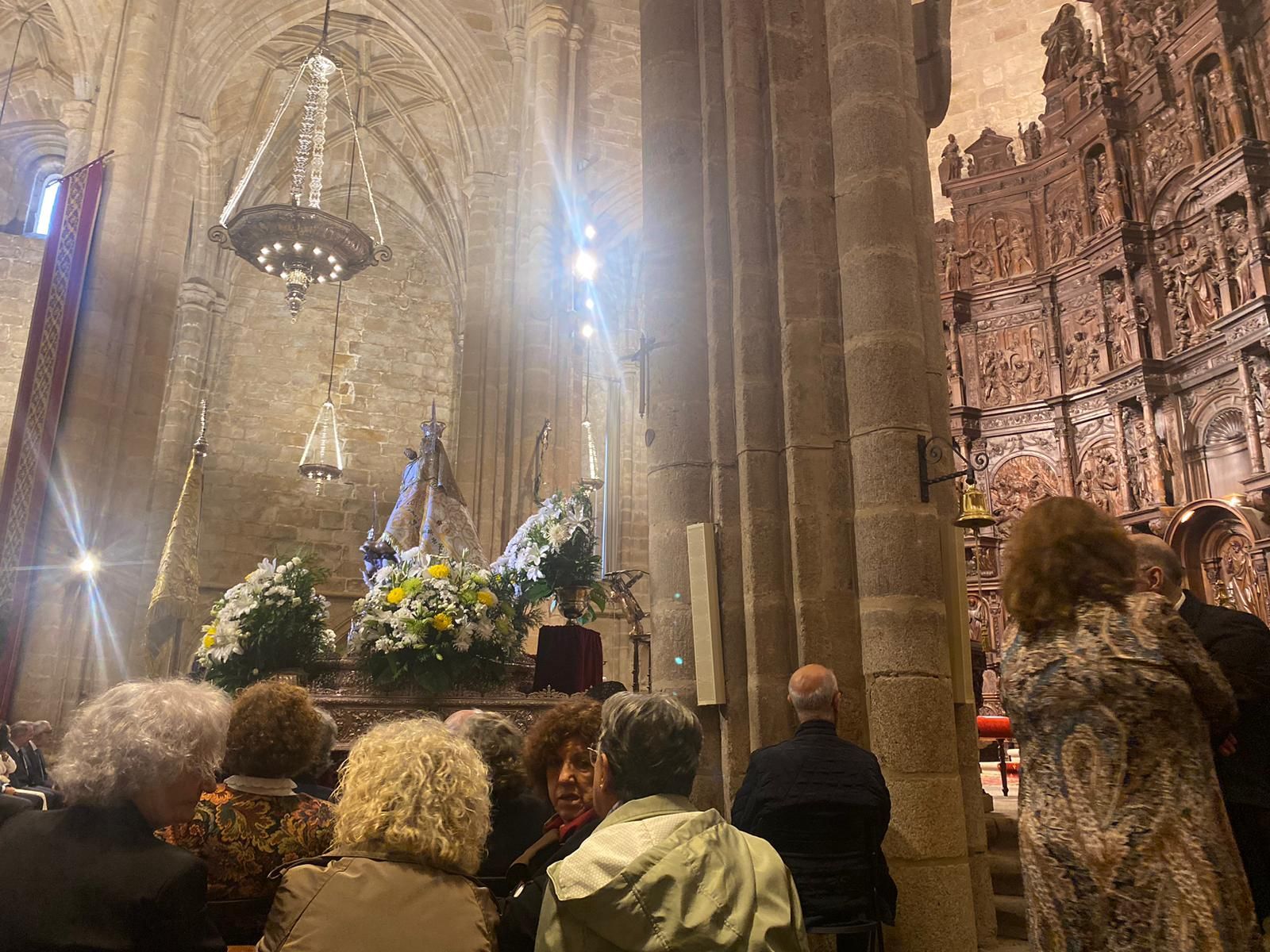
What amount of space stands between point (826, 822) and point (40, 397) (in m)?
9.77

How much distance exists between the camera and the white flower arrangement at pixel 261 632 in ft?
17.5

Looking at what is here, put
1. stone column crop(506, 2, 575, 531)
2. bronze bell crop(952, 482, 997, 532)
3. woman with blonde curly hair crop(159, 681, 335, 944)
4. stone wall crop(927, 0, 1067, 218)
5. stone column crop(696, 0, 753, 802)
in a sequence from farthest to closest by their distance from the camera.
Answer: stone wall crop(927, 0, 1067, 218) < stone column crop(506, 2, 575, 531) < bronze bell crop(952, 482, 997, 532) < stone column crop(696, 0, 753, 802) < woman with blonde curly hair crop(159, 681, 335, 944)

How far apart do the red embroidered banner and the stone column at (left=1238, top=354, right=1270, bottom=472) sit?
12412 mm

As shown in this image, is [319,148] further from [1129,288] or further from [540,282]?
[1129,288]

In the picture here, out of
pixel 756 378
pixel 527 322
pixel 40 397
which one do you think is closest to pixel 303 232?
pixel 40 397

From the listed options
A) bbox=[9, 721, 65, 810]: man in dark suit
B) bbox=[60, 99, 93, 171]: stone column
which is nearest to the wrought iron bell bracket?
bbox=[9, 721, 65, 810]: man in dark suit

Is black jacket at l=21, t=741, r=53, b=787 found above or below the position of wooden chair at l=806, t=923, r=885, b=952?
above

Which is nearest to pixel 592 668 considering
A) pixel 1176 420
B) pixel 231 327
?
pixel 1176 420

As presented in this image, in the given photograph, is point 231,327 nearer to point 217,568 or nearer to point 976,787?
point 217,568

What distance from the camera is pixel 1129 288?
11.9 meters

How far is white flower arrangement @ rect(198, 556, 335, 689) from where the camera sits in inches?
210

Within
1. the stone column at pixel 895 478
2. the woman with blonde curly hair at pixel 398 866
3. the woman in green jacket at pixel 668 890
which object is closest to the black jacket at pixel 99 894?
the woman with blonde curly hair at pixel 398 866

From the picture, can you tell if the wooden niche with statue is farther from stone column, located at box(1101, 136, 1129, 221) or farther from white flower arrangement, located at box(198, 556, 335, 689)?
white flower arrangement, located at box(198, 556, 335, 689)

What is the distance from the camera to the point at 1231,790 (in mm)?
2395
